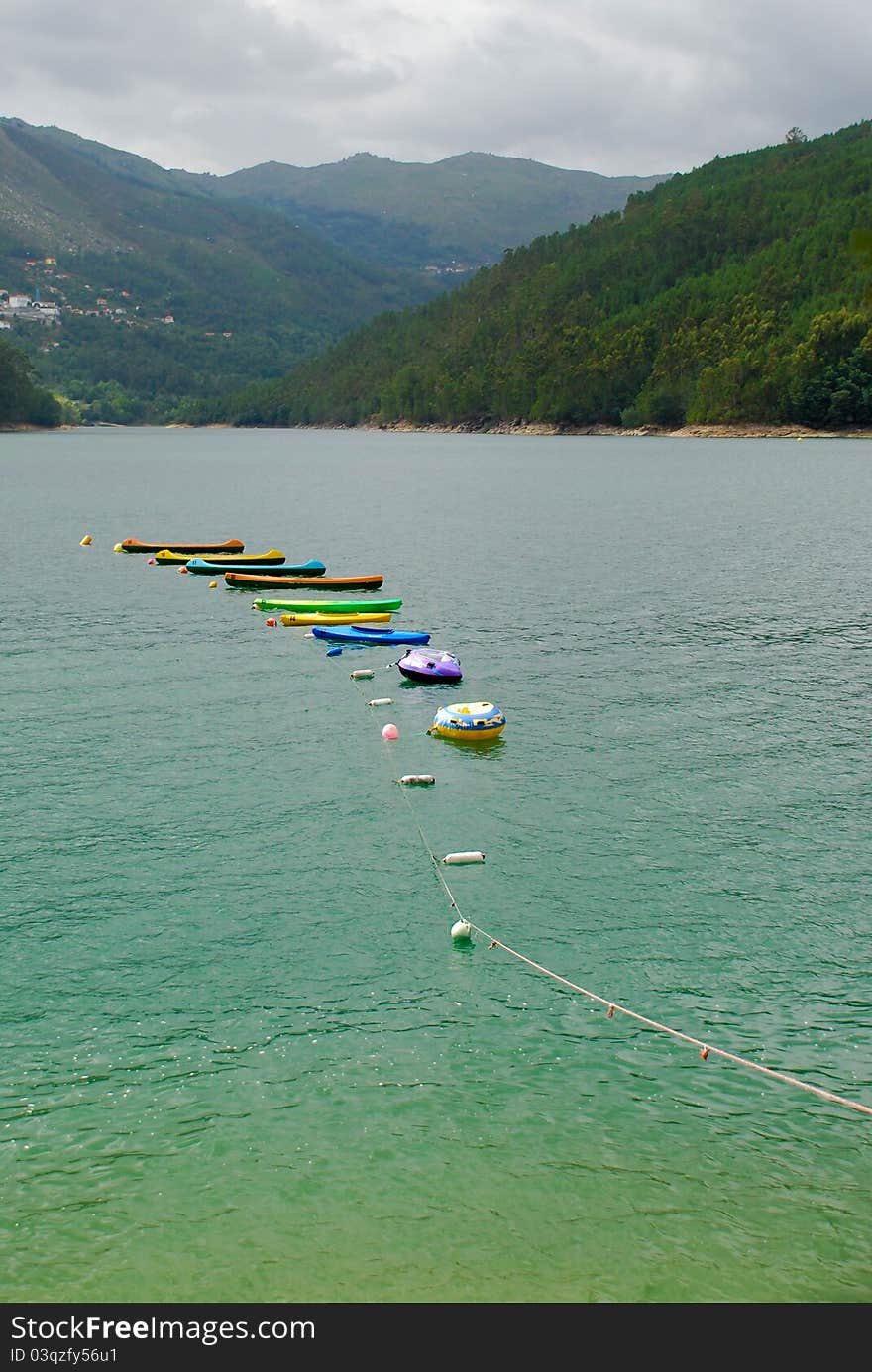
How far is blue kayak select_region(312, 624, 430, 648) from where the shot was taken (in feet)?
189

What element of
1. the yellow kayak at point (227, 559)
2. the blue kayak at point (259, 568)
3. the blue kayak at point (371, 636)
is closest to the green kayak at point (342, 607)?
the blue kayak at point (371, 636)

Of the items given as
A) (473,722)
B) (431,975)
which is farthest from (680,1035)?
(473,722)

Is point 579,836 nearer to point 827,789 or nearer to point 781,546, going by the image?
point 827,789

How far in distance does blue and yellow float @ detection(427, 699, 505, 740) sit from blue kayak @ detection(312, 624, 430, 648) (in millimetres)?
16048

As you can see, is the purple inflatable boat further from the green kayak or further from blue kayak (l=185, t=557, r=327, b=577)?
blue kayak (l=185, t=557, r=327, b=577)

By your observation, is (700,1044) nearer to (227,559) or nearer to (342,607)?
(342,607)

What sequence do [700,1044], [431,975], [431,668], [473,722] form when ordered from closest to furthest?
[700,1044], [431,975], [473,722], [431,668]

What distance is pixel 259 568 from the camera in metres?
78.3

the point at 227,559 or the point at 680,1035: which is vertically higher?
the point at 227,559

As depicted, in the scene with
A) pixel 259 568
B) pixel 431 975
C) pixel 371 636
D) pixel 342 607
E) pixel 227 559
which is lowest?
pixel 431 975

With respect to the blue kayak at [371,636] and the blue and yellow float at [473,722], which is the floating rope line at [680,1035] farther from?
the blue kayak at [371,636]

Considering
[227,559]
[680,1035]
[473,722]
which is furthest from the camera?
[227,559]

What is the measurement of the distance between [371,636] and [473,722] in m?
18.2

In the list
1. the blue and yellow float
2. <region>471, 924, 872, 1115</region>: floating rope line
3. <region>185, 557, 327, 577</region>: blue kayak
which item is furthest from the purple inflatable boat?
<region>185, 557, 327, 577</region>: blue kayak
